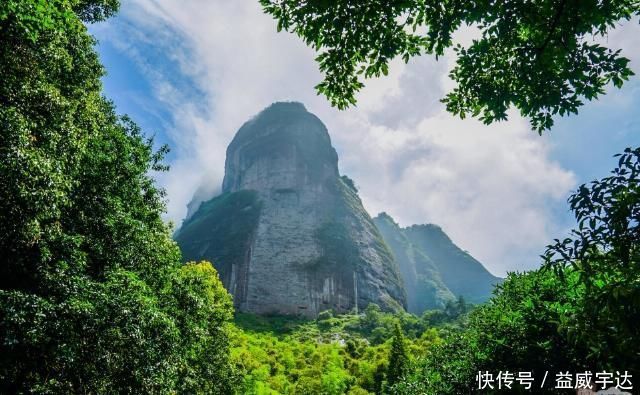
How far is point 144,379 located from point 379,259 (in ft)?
363

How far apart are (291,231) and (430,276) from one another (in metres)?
88.8

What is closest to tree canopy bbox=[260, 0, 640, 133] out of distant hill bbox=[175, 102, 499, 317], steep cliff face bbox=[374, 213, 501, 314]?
distant hill bbox=[175, 102, 499, 317]

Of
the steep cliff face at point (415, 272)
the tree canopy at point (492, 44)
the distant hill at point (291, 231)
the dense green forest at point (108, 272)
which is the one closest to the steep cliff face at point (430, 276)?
the steep cliff face at point (415, 272)

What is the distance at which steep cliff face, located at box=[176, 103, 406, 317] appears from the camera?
319ft

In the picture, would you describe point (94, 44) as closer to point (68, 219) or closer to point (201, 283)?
point (68, 219)

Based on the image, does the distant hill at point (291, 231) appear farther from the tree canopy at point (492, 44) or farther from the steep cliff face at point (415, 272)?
the tree canopy at point (492, 44)

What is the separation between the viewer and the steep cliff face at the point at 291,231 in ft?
319

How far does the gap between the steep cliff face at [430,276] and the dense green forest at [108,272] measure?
143 m

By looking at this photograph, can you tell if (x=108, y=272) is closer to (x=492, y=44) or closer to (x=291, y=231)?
(x=492, y=44)

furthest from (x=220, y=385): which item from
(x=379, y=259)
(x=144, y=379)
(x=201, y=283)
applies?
(x=379, y=259)

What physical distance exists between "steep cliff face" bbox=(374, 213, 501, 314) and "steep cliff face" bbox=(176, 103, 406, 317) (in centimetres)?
4269

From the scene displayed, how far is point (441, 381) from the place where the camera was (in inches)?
622

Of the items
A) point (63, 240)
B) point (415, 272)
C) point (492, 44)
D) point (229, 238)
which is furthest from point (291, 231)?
point (492, 44)

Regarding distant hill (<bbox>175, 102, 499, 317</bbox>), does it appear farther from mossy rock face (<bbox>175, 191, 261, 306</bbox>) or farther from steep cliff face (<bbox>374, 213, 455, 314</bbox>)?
steep cliff face (<bbox>374, 213, 455, 314</bbox>)
